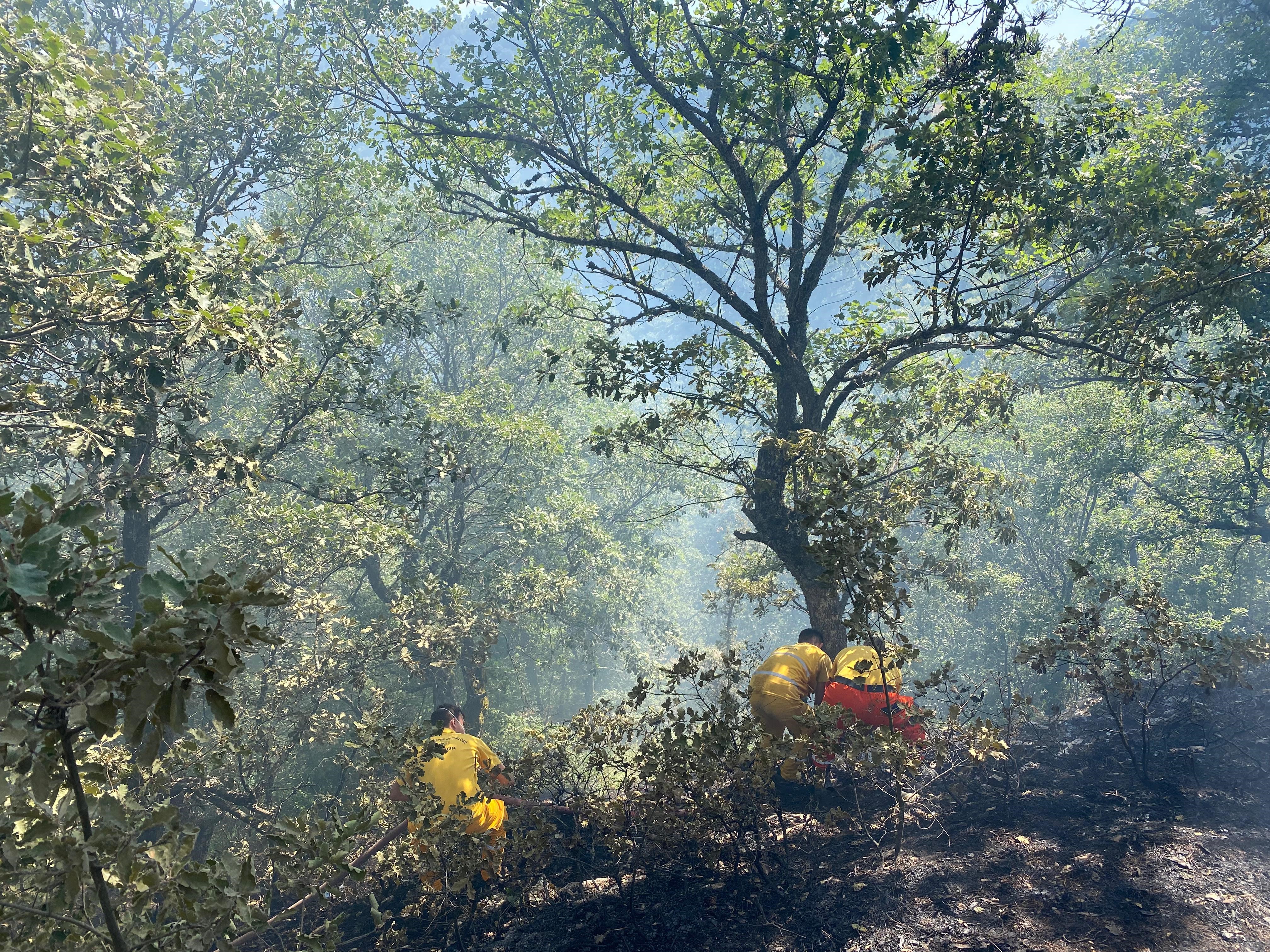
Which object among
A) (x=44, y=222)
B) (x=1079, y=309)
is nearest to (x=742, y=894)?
(x=44, y=222)

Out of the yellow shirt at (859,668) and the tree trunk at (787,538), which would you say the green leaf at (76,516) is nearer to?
the yellow shirt at (859,668)

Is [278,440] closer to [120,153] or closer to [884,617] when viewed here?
[120,153]

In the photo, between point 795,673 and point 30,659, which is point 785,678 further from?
point 30,659

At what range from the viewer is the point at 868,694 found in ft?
17.6

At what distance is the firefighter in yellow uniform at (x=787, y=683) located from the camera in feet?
19.3

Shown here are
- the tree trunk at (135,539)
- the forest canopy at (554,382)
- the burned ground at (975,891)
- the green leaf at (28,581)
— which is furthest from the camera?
the tree trunk at (135,539)

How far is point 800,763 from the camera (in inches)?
159

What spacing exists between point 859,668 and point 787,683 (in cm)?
189

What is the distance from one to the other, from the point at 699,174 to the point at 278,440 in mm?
6110

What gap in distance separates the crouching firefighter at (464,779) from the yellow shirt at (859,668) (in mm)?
2464

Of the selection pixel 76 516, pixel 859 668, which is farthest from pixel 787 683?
pixel 76 516

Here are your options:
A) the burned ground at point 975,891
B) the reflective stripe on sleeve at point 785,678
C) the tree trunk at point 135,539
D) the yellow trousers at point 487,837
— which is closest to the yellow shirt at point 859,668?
the reflective stripe on sleeve at point 785,678

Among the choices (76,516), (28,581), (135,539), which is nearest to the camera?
(28,581)

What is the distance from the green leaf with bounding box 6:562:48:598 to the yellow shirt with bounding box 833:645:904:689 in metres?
3.90
